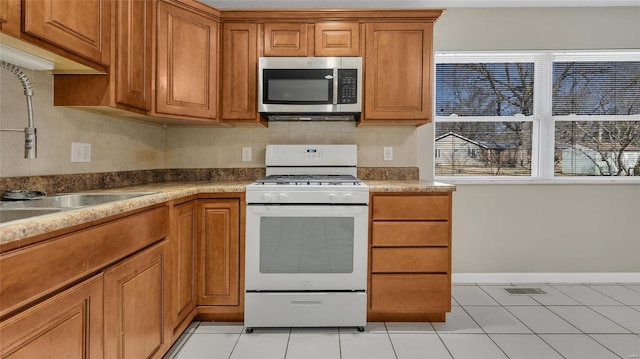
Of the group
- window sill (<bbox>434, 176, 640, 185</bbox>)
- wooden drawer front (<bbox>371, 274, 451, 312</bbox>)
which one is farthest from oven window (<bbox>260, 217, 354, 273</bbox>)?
window sill (<bbox>434, 176, 640, 185</bbox>)

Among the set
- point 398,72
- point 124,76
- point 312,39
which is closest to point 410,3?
point 398,72

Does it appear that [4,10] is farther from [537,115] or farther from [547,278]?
[547,278]

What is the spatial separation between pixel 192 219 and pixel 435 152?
6.90ft

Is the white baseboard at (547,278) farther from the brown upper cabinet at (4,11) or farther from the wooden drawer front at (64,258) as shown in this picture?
the brown upper cabinet at (4,11)

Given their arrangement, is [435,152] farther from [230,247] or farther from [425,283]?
[230,247]

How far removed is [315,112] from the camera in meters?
2.55

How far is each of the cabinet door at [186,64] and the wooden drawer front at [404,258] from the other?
4.94 feet

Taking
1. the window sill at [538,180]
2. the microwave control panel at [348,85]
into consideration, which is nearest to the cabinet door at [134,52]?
the microwave control panel at [348,85]

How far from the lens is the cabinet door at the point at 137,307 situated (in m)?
1.34

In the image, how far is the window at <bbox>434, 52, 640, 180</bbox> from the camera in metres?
3.10

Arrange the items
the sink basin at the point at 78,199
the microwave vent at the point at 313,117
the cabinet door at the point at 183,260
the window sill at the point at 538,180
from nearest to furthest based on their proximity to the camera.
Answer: the sink basin at the point at 78,199 < the cabinet door at the point at 183,260 < the microwave vent at the point at 313,117 < the window sill at the point at 538,180

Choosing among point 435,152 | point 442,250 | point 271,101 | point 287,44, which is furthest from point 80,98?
point 435,152

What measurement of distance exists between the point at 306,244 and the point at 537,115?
2390mm

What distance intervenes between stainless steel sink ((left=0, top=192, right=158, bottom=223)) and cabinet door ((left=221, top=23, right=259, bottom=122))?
3.33 feet
